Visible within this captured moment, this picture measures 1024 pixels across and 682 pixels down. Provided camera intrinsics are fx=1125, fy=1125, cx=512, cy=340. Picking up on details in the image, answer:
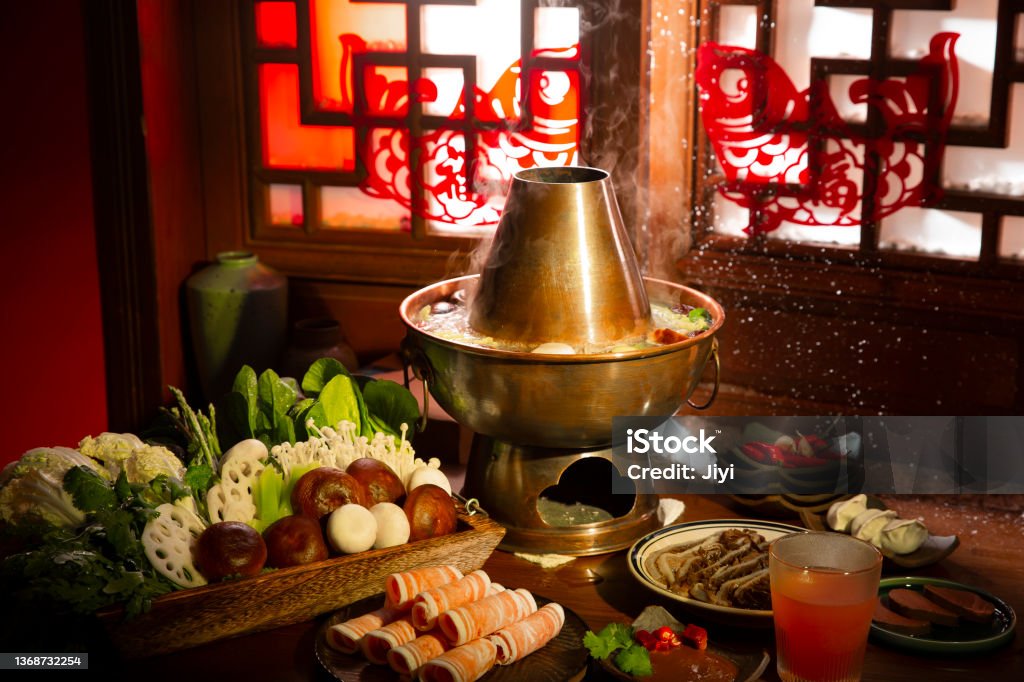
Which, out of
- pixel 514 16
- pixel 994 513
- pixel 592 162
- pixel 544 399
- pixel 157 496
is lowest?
pixel 994 513

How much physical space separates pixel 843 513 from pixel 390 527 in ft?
2.96

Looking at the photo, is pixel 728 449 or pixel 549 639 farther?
pixel 728 449

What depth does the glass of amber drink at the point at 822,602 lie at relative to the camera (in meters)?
1.62

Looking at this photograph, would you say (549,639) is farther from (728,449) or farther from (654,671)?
(728,449)

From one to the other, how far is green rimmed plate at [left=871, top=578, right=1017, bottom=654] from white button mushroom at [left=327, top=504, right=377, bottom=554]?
844 millimetres

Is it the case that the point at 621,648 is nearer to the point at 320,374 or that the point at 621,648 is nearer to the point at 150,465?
the point at 150,465

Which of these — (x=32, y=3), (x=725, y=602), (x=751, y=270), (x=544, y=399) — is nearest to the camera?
(x=725, y=602)

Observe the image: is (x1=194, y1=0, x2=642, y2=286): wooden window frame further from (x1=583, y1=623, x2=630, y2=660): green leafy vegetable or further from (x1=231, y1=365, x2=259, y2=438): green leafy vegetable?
(x1=583, y1=623, x2=630, y2=660): green leafy vegetable

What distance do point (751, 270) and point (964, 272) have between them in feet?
1.88

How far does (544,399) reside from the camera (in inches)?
79.6

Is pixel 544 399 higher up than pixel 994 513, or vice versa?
pixel 544 399

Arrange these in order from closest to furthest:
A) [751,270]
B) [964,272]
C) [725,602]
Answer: [725,602]
[964,272]
[751,270]

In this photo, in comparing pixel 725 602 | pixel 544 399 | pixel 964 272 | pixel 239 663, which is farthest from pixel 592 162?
pixel 239 663

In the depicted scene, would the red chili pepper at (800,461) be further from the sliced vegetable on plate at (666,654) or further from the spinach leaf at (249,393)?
the spinach leaf at (249,393)
